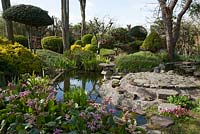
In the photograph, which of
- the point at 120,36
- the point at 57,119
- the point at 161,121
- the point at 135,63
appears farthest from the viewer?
the point at 120,36

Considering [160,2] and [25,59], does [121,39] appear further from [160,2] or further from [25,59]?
[25,59]

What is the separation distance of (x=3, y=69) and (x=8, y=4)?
17.6 ft

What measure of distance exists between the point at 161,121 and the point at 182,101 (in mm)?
1254

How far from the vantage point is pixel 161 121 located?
427cm

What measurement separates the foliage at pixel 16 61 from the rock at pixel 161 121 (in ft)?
13.5

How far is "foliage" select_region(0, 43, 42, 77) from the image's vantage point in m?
7.25

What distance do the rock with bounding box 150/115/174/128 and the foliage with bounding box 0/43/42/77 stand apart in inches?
162

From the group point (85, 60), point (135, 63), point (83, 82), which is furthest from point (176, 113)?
point (85, 60)

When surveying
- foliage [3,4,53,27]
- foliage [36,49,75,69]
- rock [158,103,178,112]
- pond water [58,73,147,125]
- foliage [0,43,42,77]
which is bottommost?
pond water [58,73,147,125]

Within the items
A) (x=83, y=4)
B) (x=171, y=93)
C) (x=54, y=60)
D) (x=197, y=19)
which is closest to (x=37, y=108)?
(x=171, y=93)

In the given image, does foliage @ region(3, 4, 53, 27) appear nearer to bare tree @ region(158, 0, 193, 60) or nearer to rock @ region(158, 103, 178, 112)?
bare tree @ region(158, 0, 193, 60)

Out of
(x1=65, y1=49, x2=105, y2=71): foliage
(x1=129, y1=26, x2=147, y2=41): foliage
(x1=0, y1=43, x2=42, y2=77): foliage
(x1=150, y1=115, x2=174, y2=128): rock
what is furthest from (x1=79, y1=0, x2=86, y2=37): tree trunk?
(x1=150, y1=115, x2=174, y2=128): rock

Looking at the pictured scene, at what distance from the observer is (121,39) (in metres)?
15.9

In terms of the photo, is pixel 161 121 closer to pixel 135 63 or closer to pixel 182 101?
pixel 182 101
